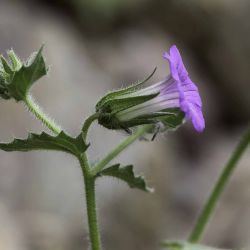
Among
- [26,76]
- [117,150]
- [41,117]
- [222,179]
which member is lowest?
[222,179]

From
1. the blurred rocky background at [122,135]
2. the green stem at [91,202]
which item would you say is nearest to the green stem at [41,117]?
the green stem at [91,202]

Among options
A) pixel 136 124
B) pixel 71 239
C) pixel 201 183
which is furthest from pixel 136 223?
pixel 136 124

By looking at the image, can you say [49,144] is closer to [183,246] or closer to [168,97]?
[168,97]

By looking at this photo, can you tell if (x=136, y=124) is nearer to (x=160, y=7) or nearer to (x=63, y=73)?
(x=63, y=73)

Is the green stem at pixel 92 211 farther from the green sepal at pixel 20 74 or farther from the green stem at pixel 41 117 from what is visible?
the green sepal at pixel 20 74

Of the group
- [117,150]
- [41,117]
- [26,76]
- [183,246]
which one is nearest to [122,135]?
[183,246]

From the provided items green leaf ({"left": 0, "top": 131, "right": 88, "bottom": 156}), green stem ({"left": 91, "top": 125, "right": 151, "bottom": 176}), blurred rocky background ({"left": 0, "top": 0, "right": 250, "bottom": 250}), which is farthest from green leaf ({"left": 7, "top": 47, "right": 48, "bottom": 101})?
blurred rocky background ({"left": 0, "top": 0, "right": 250, "bottom": 250})

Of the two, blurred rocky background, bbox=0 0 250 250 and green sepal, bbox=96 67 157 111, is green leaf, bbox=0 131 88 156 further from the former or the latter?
blurred rocky background, bbox=0 0 250 250
